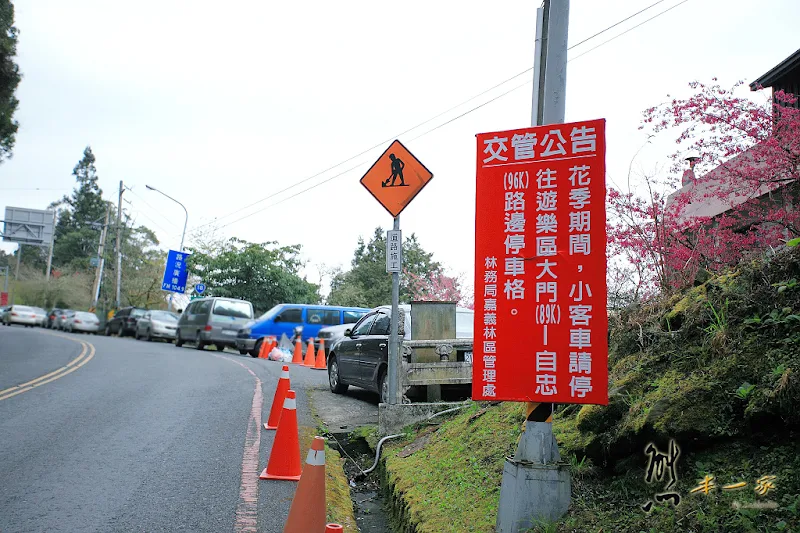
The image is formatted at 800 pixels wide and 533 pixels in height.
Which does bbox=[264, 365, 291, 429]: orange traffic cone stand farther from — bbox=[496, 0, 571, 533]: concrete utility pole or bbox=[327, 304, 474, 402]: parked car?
bbox=[496, 0, 571, 533]: concrete utility pole

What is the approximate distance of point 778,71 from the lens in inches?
522

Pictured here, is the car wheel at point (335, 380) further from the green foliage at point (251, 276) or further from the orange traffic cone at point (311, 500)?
the green foliage at point (251, 276)

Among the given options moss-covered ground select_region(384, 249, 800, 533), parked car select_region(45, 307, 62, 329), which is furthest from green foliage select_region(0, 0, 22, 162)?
parked car select_region(45, 307, 62, 329)

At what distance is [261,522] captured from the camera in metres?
4.69

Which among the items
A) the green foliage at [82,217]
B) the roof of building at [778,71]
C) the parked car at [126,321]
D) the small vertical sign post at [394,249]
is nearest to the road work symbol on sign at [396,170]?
the small vertical sign post at [394,249]

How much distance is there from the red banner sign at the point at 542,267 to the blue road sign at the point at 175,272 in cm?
3696

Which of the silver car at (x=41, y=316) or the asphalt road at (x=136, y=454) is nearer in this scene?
the asphalt road at (x=136, y=454)

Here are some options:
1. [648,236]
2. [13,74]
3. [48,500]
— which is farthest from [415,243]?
[48,500]

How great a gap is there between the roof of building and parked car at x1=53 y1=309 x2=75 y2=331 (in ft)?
134

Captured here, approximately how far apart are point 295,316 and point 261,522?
61.4 ft

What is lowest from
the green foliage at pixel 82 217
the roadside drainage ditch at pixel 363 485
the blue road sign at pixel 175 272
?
the roadside drainage ditch at pixel 363 485

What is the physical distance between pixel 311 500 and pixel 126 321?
33.0m

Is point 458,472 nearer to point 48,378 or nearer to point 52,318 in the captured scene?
point 48,378

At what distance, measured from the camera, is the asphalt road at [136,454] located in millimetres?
4734
